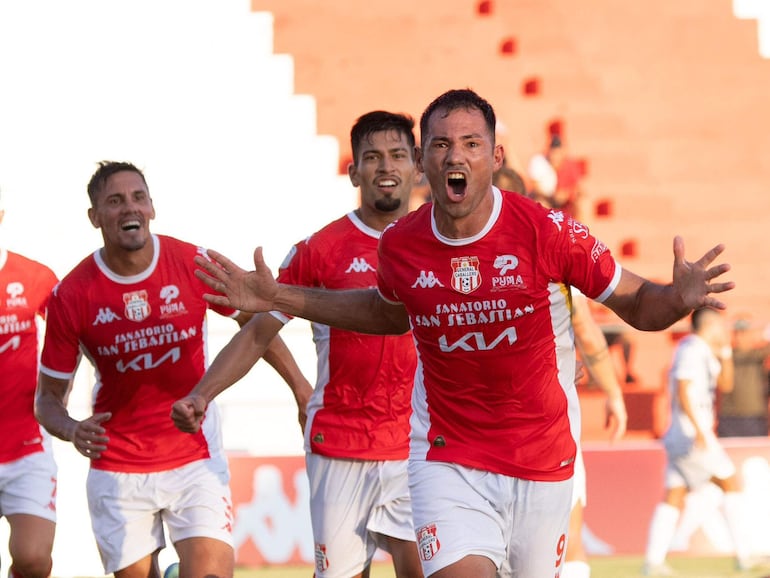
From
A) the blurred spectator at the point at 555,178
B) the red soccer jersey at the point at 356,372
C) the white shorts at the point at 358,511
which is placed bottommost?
the white shorts at the point at 358,511

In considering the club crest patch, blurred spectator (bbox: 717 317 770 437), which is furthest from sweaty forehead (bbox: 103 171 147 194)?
blurred spectator (bbox: 717 317 770 437)

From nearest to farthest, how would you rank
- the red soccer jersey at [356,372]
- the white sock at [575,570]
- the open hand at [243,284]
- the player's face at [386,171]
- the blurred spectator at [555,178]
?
the open hand at [243,284] < the red soccer jersey at [356,372] < the player's face at [386,171] < the white sock at [575,570] < the blurred spectator at [555,178]

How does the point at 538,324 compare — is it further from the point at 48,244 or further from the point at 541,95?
the point at 541,95

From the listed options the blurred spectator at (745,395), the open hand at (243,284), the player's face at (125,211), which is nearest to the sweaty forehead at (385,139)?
the player's face at (125,211)

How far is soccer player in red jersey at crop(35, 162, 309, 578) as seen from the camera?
700 cm

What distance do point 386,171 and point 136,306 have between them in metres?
1.44

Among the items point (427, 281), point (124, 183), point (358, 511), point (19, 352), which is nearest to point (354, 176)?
point (124, 183)

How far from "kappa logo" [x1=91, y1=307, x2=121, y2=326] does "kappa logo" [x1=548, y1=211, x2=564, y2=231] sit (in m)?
2.65

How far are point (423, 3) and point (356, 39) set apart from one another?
1138 mm

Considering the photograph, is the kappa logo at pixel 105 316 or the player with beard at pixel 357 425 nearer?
the player with beard at pixel 357 425

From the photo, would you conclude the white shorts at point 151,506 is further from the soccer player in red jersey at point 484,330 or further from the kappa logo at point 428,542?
the kappa logo at point 428,542

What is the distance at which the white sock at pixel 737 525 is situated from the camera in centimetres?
1145

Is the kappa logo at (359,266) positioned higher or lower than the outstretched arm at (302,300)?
higher

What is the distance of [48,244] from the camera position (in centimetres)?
1422
